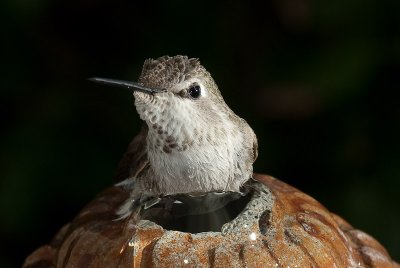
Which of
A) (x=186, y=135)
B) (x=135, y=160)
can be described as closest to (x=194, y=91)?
(x=186, y=135)

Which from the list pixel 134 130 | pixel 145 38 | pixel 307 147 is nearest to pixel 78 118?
pixel 134 130

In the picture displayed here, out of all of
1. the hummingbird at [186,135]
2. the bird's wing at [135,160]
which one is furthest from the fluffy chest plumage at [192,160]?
the bird's wing at [135,160]

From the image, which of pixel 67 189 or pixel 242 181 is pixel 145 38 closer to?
pixel 67 189

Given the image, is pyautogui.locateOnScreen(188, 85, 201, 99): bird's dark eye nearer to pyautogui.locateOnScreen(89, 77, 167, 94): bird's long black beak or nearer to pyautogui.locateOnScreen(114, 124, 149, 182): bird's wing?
pyautogui.locateOnScreen(89, 77, 167, 94): bird's long black beak

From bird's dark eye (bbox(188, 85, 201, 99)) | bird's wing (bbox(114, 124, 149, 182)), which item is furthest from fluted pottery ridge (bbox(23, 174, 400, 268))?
bird's dark eye (bbox(188, 85, 201, 99))

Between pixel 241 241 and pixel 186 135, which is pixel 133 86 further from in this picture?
pixel 241 241

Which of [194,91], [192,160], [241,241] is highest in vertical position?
[194,91]
